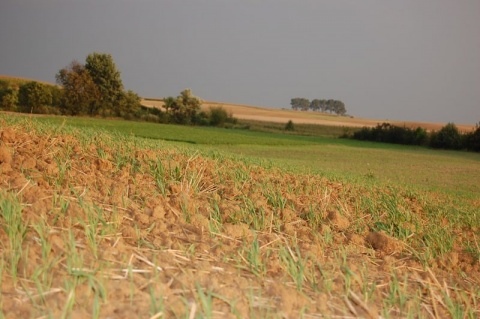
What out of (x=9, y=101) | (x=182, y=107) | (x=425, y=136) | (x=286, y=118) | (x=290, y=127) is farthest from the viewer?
(x=286, y=118)

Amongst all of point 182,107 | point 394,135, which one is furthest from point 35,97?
point 394,135

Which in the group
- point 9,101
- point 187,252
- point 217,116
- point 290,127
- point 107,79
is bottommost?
point 187,252

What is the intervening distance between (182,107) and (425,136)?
23149 millimetres

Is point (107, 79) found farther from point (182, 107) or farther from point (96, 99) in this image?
point (182, 107)

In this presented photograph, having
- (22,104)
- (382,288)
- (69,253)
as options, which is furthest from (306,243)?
(22,104)

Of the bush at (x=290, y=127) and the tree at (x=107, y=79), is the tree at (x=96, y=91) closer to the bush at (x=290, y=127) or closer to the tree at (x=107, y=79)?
the tree at (x=107, y=79)

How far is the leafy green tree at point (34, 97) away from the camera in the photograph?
43406 millimetres

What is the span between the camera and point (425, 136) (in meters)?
45.3

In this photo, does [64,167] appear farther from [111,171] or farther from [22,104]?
[22,104]

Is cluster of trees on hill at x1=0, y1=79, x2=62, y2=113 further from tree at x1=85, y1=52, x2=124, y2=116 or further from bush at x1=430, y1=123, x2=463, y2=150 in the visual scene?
bush at x1=430, y1=123, x2=463, y2=150

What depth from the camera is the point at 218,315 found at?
98.7 inches

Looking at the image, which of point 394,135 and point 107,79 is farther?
point 107,79

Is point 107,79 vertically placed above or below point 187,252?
above

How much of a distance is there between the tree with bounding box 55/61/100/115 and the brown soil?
131 feet
